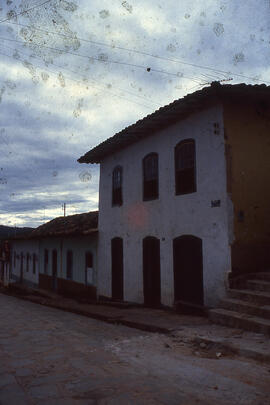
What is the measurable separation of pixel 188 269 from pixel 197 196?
2158 mm

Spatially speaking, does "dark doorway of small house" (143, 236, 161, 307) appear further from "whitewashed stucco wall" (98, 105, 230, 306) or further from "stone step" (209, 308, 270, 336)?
"stone step" (209, 308, 270, 336)

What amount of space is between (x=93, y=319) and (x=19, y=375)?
18.1 ft

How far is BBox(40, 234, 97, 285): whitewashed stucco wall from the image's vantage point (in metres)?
16.3

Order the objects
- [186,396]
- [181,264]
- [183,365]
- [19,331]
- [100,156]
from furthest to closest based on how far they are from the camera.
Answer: [100,156], [181,264], [19,331], [183,365], [186,396]

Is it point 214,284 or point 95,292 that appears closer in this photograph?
point 214,284

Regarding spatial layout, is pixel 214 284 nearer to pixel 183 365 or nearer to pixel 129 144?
pixel 183 365

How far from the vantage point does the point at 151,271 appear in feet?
38.5

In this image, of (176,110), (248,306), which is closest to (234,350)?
(248,306)

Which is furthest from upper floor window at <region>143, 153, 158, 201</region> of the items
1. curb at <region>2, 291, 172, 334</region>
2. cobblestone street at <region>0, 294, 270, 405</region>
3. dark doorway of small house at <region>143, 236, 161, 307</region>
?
cobblestone street at <region>0, 294, 270, 405</region>

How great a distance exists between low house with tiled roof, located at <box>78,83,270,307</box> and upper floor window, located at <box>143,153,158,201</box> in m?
0.03

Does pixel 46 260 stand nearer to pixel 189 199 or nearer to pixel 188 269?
pixel 188 269

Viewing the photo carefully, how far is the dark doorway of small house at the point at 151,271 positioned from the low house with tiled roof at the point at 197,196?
0.03 meters

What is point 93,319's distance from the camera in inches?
406

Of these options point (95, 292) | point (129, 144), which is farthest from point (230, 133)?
point (95, 292)
